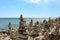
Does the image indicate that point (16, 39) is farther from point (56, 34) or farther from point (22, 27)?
point (56, 34)

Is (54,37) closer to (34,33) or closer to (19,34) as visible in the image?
(19,34)

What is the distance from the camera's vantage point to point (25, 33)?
21.4 m

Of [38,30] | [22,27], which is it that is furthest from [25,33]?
[38,30]

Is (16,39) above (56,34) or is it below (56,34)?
below

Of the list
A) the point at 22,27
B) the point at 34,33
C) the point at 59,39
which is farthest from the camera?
the point at 34,33

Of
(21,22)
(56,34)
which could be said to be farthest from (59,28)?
(21,22)

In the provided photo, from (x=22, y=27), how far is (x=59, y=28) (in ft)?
28.2

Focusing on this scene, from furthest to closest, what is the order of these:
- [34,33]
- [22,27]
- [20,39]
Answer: [34,33] → [22,27] → [20,39]

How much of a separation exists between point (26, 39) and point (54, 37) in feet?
24.8

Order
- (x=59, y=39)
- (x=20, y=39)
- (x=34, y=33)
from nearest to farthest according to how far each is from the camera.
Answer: (x=59, y=39) < (x=20, y=39) < (x=34, y=33)

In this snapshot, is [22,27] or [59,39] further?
[22,27]

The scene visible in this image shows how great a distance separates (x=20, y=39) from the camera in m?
19.9

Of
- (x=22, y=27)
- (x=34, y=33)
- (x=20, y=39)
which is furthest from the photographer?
(x=34, y=33)

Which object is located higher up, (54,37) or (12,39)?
(54,37)
